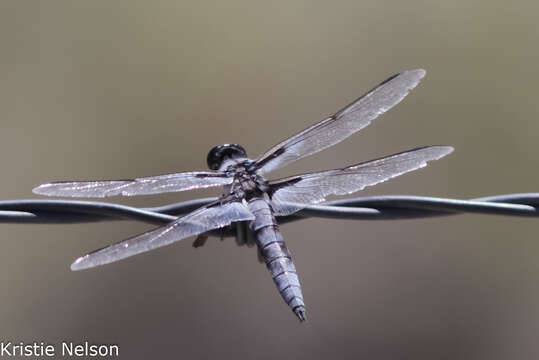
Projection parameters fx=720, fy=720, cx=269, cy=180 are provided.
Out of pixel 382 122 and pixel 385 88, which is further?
pixel 382 122

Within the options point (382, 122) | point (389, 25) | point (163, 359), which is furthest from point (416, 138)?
point (163, 359)

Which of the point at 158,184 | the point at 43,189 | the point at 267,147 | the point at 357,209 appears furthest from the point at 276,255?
the point at 267,147

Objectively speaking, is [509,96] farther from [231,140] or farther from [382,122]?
[231,140]

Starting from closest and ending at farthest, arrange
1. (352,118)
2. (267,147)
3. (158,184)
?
(158,184) < (352,118) < (267,147)

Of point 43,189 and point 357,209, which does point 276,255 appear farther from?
point 43,189

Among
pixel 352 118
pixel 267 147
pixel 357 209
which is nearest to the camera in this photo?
pixel 357 209

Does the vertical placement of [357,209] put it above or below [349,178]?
below
